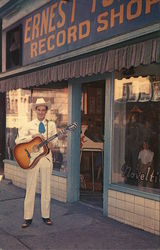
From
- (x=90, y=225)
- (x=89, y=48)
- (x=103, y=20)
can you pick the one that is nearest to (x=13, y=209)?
(x=90, y=225)

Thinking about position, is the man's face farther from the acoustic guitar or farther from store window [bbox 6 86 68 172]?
store window [bbox 6 86 68 172]

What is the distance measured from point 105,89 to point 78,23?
1.50m

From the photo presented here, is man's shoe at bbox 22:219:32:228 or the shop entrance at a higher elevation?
the shop entrance

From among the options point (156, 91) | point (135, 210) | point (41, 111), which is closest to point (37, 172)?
point (41, 111)

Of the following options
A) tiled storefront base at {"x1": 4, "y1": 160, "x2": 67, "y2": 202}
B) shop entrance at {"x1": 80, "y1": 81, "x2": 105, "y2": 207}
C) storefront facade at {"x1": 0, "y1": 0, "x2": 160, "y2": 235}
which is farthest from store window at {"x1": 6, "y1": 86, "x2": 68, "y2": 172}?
shop entrance at {"x1": 80, "y1": 81, "x2": 105, "y2": 207}

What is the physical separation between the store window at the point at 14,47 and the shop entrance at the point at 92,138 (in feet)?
7.49

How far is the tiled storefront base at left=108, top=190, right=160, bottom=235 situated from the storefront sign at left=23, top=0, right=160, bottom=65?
286 cm

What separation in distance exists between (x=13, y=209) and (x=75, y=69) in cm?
311

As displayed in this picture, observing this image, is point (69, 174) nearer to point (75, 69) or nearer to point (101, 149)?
point (101, 149)

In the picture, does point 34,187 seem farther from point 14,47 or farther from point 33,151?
point 14,47

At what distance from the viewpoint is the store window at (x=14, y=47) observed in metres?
9.49

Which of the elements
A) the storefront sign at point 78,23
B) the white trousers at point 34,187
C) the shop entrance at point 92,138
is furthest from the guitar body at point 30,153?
the shop entrance at point 92,138

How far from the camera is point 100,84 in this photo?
8.91 meters

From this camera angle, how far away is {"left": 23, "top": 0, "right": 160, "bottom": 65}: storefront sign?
5.61 m
